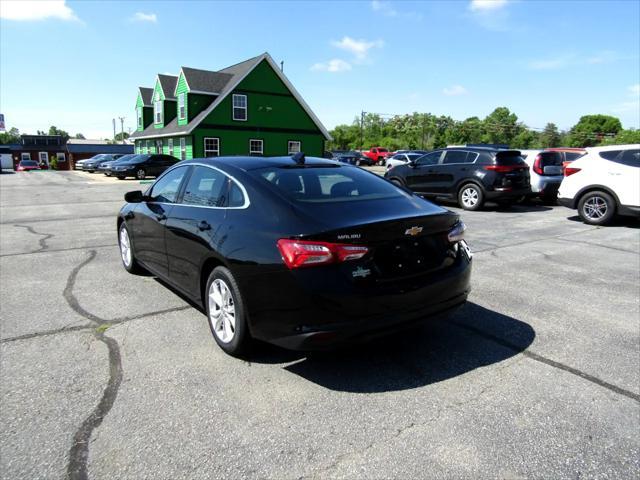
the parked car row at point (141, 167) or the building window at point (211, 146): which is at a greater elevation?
the building window at point (211, 146)

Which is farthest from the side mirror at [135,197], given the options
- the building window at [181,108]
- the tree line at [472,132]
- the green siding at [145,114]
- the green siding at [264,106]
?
the tree line at [472,132]

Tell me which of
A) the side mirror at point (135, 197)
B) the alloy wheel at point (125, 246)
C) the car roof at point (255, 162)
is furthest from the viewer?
the alloy wheel at point (125, 246)

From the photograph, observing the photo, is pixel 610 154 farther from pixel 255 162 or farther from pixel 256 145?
pixel 256 145

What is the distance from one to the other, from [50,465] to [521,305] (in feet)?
14.2

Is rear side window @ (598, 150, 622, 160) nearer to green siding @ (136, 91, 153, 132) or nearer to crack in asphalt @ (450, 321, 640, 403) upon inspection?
crack in asphalt @ (450, 321, 640, 403)

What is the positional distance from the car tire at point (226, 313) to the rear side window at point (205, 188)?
0.67 m

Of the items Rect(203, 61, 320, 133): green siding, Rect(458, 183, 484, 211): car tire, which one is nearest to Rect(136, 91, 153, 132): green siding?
Rect(203, 61, 320, 133): green siding

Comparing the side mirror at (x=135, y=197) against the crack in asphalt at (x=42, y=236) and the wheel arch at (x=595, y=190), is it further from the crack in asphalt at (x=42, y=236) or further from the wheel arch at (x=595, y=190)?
the wheel arch at (x=595, y=190)

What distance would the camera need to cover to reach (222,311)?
348 centimetres

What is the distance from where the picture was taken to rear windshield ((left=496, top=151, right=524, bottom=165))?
11891 millimetres

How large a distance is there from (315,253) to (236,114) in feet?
100

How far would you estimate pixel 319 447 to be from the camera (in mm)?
2439

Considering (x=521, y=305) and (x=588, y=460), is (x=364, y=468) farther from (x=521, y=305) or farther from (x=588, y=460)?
(x=521, y=305)

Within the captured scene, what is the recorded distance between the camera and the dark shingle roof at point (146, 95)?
1601 inches
